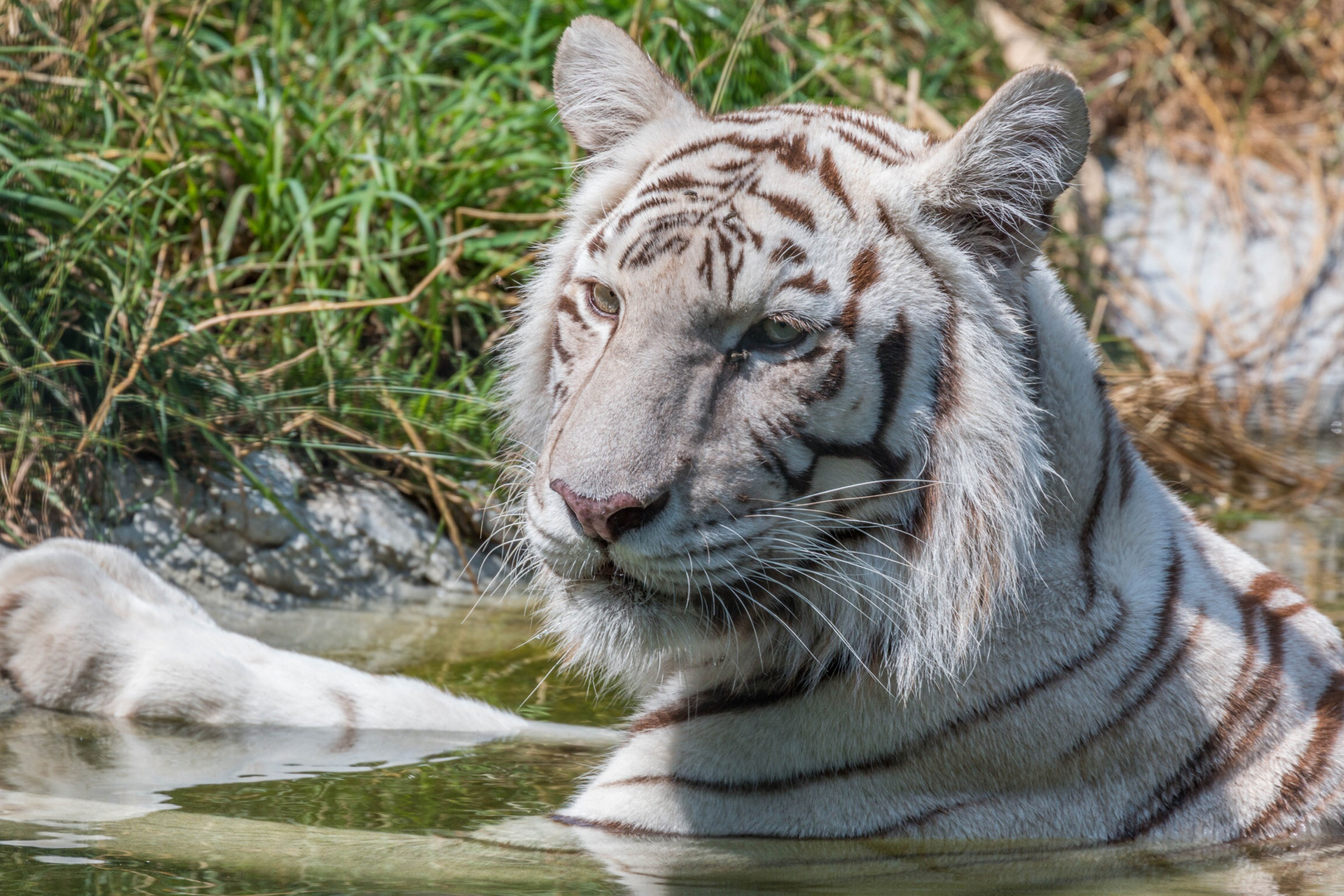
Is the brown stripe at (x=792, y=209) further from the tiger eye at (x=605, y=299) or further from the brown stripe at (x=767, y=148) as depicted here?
the tiger eye at (x=605, y=299)

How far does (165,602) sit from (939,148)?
5.93 feet

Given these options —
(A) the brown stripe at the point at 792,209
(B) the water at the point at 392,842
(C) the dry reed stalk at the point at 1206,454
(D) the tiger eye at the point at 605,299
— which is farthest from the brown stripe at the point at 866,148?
(C) the dry reed stalk at the point at 1206,454

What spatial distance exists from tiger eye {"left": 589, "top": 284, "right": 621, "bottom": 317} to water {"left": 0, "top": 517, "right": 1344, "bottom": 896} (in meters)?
0.77

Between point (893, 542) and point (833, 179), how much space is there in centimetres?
55

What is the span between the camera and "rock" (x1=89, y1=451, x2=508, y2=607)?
137 inches

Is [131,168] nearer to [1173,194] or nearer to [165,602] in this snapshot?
[165,602]

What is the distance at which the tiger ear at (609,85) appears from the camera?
8.16 ft

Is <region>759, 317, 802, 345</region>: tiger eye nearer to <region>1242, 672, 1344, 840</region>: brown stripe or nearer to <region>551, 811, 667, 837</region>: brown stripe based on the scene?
<region>551, 811, 667, 837</region>: brown stripe

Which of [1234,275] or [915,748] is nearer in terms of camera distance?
[915,748]

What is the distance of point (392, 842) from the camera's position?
6.63ft

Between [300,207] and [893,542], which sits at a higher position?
[300,207]

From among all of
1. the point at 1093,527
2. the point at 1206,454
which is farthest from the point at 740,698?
the point at 1206,454

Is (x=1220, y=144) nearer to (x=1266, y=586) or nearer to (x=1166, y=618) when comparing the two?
(x=1266, y=586)

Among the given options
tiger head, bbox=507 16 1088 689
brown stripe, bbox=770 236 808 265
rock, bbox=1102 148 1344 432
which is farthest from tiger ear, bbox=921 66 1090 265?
rock, bbox=1102 148 1344 432
